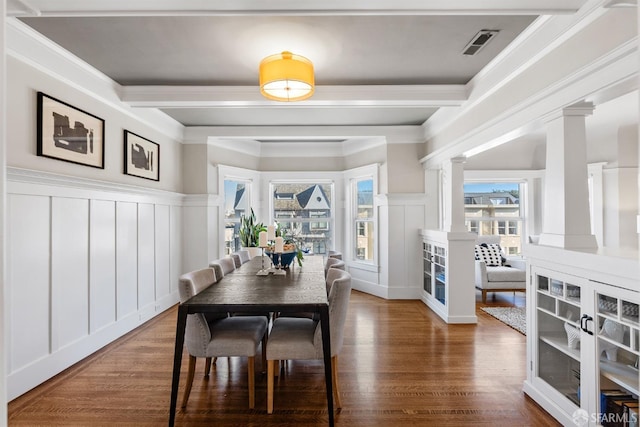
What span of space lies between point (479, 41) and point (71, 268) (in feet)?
12.5

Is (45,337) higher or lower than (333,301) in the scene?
lower

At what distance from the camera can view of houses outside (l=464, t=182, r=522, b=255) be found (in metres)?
6.29

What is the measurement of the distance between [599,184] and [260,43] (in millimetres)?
5762

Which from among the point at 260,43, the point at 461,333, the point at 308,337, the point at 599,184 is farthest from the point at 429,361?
the point at 599,184

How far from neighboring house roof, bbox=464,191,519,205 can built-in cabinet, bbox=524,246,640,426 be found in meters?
4.27

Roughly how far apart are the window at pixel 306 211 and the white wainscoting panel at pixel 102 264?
9.91 feet

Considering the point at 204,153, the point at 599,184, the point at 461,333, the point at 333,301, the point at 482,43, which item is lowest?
the point at 461,333

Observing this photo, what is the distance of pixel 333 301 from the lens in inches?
87.6

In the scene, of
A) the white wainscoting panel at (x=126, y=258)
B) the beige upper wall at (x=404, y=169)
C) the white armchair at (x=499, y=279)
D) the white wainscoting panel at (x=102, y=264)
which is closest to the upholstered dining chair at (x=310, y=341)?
the white wainscoting panel at (x=102, y=264)

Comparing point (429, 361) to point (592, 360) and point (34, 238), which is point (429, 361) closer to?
point (592, 360)

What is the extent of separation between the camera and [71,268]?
9.37 ft

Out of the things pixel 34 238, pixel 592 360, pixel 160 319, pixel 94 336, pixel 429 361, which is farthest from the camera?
pixel 160 319

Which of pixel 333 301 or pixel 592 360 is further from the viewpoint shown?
pixel 333 301

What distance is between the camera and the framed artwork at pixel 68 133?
101 inches
